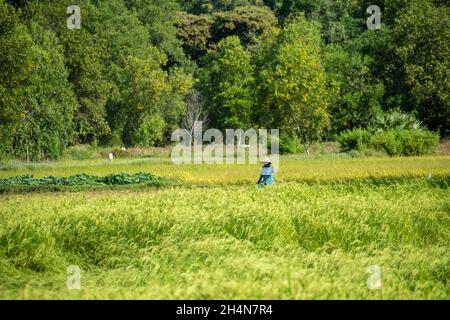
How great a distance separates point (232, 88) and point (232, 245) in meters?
33.7

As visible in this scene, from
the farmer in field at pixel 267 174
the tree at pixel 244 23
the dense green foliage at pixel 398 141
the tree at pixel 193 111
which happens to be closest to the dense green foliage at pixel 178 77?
the tree at pixel 193 111

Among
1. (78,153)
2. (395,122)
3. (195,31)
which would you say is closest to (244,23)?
(195,31)

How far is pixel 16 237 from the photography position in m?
11.2

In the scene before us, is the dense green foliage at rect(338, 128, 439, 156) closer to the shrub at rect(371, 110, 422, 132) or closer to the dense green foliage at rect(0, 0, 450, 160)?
the shrub at rect(371, 110, 422, 132)

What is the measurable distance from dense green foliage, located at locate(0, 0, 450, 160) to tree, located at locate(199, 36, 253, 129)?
9 cm

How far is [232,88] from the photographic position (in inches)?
1743

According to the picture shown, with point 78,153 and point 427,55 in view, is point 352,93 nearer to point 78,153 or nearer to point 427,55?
point 427,55

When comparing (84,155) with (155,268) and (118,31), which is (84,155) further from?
(155,268)

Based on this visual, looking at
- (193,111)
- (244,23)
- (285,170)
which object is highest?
(244,23)

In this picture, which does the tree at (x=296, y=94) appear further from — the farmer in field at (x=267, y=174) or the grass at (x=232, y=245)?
the grass at (x=232, y=245)

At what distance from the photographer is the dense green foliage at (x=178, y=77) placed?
3388cm

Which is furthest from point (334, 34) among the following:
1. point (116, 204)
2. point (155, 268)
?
point (155, 268)

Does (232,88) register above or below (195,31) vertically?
below

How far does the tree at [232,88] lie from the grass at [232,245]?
89.3 ft
